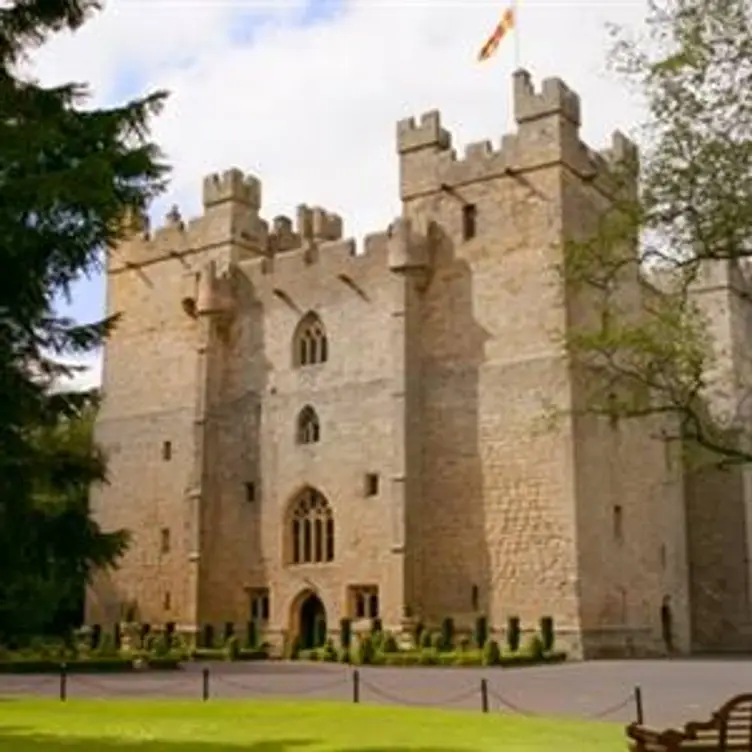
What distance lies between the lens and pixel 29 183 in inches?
436

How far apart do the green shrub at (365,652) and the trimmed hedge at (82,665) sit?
513 centimetres

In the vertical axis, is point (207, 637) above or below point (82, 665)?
above

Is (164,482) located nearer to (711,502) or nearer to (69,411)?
(711,502)

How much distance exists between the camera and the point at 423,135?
39.3m

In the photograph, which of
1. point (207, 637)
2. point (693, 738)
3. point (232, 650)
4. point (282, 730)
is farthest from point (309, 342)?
point (693, 738)

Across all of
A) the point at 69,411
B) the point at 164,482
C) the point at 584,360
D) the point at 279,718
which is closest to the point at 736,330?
the point at 584,360

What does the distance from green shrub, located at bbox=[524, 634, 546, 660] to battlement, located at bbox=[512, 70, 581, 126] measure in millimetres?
16173

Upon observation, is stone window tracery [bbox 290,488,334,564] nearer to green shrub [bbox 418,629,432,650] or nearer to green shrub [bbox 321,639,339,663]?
green shrub [bbox 321,639,339,663]

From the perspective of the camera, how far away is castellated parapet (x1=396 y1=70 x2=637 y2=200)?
3631 cm

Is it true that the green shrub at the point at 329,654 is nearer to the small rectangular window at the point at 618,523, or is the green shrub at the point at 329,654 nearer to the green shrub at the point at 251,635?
the green shrub at the point at 251,635

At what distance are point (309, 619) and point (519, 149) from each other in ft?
56.0

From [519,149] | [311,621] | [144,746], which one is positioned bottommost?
[144,746]

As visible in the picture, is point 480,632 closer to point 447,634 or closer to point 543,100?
point 447,634

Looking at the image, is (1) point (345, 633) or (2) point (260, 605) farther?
(2) point (260, 605)
